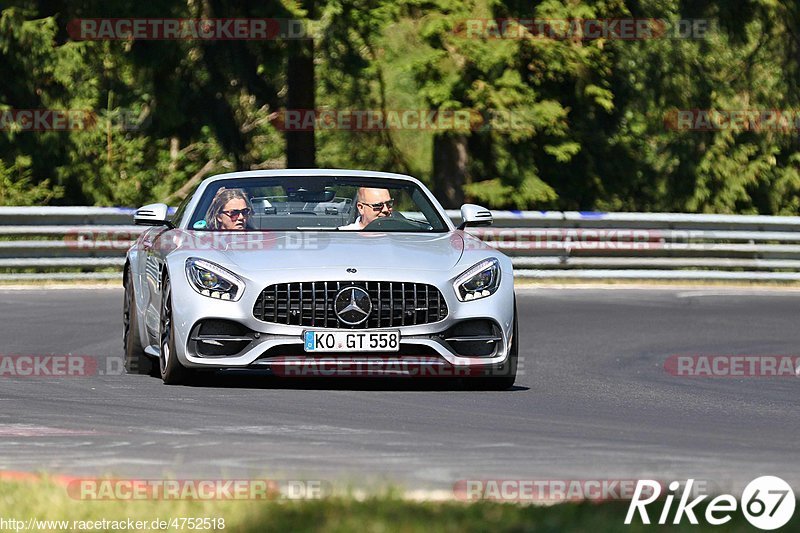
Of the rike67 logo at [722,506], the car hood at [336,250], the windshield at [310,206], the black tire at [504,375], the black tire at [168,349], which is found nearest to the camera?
the rike67 logo at [722,506]

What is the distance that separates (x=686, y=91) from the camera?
42125 millimetres

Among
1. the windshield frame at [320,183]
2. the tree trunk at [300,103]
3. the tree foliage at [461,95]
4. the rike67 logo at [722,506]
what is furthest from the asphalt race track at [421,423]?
the tree foliage at [461,95]

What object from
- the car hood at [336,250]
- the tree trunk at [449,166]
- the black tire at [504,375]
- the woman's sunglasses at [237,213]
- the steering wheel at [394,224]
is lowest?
the tree trunk at [449,166]

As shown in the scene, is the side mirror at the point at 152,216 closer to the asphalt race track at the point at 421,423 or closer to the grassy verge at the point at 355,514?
the asphalt race track at the point at 421,423

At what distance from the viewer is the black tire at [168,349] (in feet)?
34.6

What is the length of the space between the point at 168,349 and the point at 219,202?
52.1 inches

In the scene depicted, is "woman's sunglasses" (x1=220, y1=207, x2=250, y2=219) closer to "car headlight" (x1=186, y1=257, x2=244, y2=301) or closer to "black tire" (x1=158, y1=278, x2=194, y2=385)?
"black tire" (x1=158, y1=278, x2=194, y2=385)

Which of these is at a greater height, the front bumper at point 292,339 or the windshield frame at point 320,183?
the windshield frame at point 320,183

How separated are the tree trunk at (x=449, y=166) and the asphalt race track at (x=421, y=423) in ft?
65.1

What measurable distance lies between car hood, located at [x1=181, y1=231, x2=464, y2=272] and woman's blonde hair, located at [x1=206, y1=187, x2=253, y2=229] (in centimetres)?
37

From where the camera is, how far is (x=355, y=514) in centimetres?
551

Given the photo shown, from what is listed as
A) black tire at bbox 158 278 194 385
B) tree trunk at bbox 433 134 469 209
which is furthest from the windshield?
tree trunk at bbox 433 134 469 209

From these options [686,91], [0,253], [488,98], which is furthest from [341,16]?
[686,91]

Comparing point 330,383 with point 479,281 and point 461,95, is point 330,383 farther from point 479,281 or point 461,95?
point 461,95
